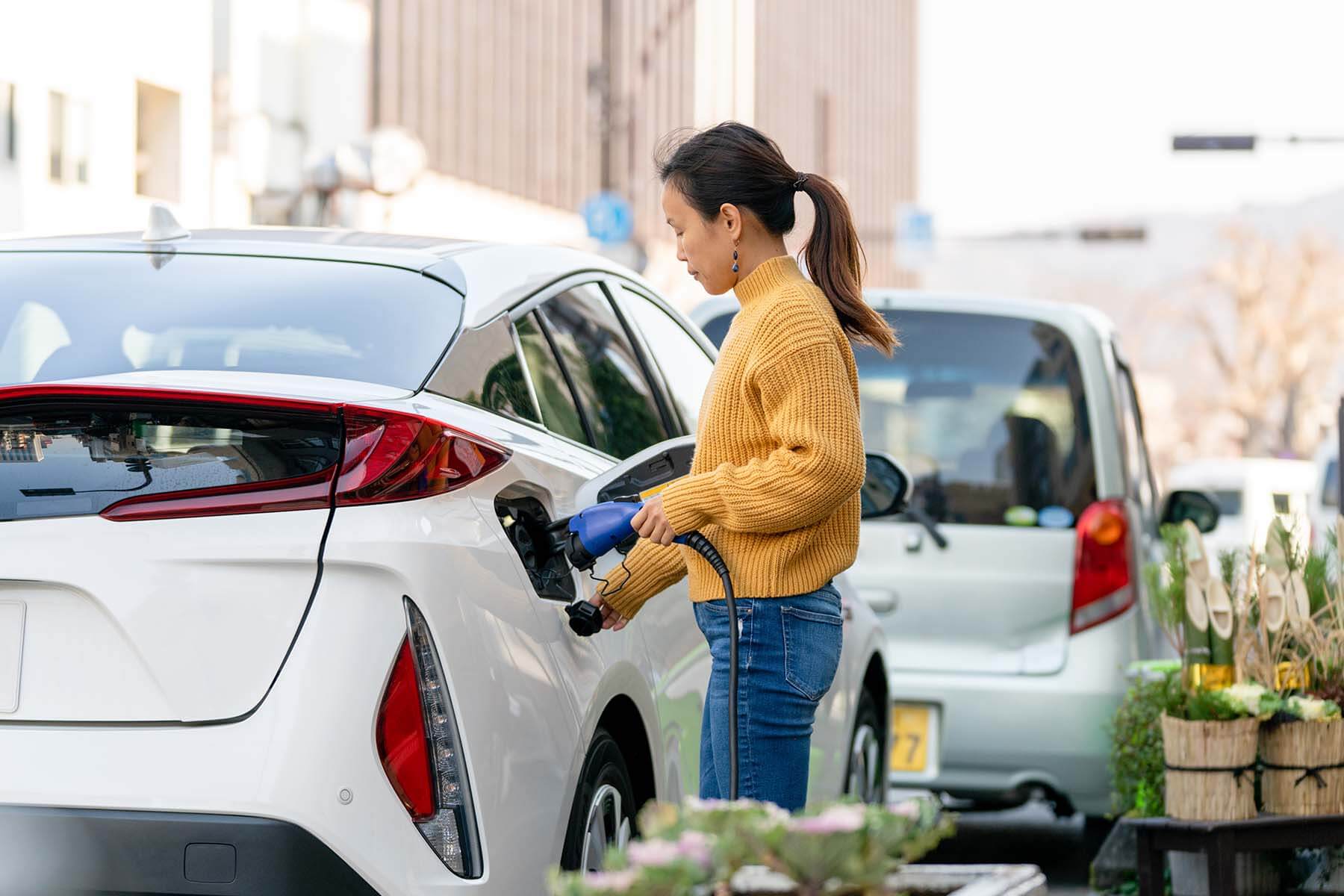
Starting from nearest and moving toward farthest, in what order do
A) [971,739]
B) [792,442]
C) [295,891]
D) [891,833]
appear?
[891,833] → [295,891] → [792,442] → [971,739]

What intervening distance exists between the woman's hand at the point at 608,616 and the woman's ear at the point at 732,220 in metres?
0.69

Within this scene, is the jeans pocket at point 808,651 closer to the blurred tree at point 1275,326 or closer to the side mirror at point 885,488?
the side mirror at point 885,488

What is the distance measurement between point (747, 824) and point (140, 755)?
128 cm

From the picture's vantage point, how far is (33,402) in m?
3.07

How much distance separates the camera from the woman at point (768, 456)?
134 inches

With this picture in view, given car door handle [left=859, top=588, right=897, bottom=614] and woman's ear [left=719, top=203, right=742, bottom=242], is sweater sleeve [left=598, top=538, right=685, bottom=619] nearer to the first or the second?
woman's ear [left=719, top=203, right=742, bottom=242]

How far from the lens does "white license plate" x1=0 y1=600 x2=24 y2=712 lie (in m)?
3.02

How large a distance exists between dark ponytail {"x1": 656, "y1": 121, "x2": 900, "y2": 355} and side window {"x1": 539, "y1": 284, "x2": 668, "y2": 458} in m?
0.66

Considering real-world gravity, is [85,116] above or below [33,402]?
above

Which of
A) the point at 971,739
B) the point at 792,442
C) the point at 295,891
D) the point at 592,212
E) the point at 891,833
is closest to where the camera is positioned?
the point at 891,833

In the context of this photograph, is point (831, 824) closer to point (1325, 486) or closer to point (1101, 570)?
point (1101, 570)

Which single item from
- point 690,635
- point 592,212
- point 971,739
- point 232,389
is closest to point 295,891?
point 232,389

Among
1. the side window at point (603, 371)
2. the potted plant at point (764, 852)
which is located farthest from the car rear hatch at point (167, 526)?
the potted plant at point (764, 852)

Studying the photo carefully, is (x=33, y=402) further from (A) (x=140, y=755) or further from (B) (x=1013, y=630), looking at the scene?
A: (B) (x=1013, y=630)
